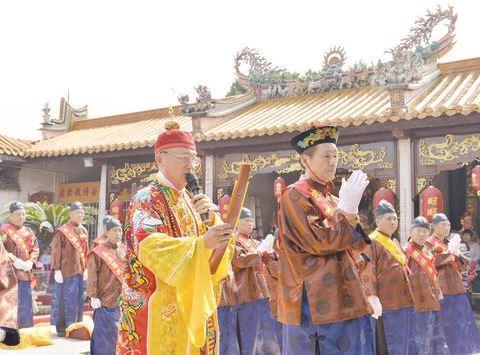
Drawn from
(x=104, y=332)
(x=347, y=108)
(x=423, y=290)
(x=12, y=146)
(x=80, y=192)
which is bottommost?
(x=104, y=332)

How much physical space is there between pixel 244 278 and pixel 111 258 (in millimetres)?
1643

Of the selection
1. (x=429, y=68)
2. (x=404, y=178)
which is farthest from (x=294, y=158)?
(x=429, y=68)

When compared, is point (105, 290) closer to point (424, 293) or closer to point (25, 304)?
point (25, 304)

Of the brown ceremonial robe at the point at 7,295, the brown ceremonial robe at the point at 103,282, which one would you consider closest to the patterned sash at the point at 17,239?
the brown ceremonial robe at the point at 103,282

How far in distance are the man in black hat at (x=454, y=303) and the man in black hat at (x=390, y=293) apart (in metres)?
1.93

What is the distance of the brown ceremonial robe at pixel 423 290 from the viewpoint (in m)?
6.54

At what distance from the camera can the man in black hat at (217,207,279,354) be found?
6.93 meters

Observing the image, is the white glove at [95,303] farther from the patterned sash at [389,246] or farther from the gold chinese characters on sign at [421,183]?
the gold chinese characters on sign at [421,183]

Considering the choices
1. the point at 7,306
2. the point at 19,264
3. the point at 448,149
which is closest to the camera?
the point at 7,306

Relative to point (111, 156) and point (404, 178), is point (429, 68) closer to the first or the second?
point (404, 178)

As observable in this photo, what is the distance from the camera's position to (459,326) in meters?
7.65

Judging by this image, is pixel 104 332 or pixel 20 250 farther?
pixel 20 250

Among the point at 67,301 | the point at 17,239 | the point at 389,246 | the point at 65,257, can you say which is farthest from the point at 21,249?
the point at 389,246

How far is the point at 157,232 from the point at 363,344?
130cm
